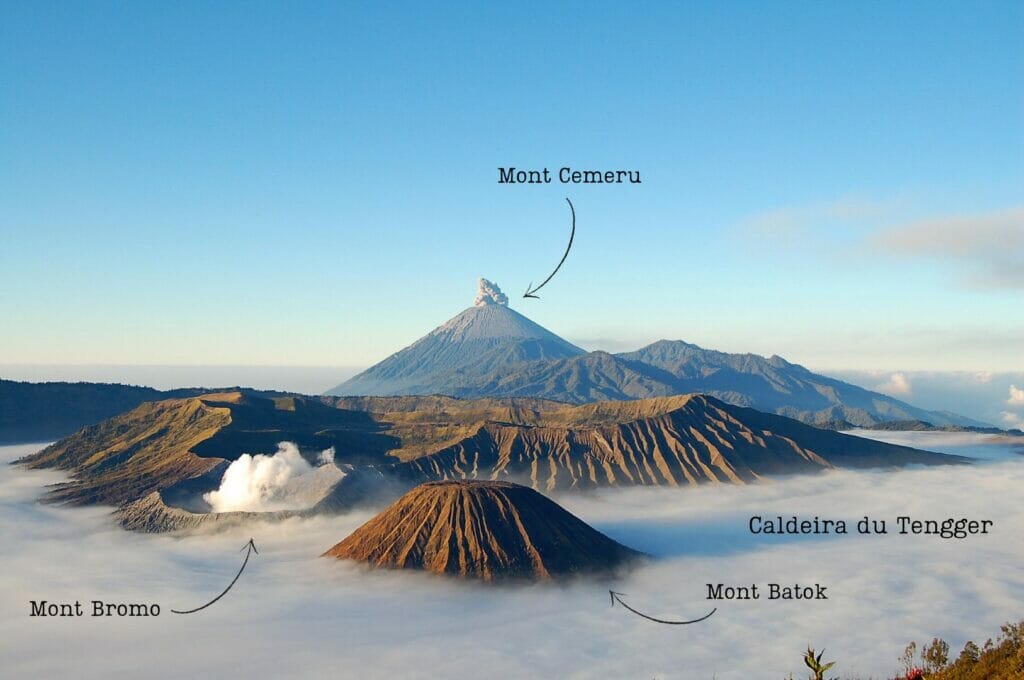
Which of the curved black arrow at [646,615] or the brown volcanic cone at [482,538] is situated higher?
the brown volcanic cone at [482,538]

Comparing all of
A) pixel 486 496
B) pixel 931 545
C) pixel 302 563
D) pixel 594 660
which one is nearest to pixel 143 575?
pixel 302 563

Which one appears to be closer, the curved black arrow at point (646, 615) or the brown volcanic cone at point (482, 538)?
the curved black arrow at point (646, 615)

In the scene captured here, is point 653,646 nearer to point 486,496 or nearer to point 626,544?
point 486,496

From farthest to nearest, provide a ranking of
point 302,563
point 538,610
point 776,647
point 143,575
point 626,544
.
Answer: point 626,544
point 302,563
point 143,575
point 538,610
point 776,647

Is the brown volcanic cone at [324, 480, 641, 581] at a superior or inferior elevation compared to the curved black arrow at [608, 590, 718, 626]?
superior

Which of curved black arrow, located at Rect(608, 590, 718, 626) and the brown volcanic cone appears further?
the brown volcanic cone

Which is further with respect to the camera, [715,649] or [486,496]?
[486,496]

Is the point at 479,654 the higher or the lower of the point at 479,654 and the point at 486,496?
the lower

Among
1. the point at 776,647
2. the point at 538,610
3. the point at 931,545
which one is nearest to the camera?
the point at 776,647
